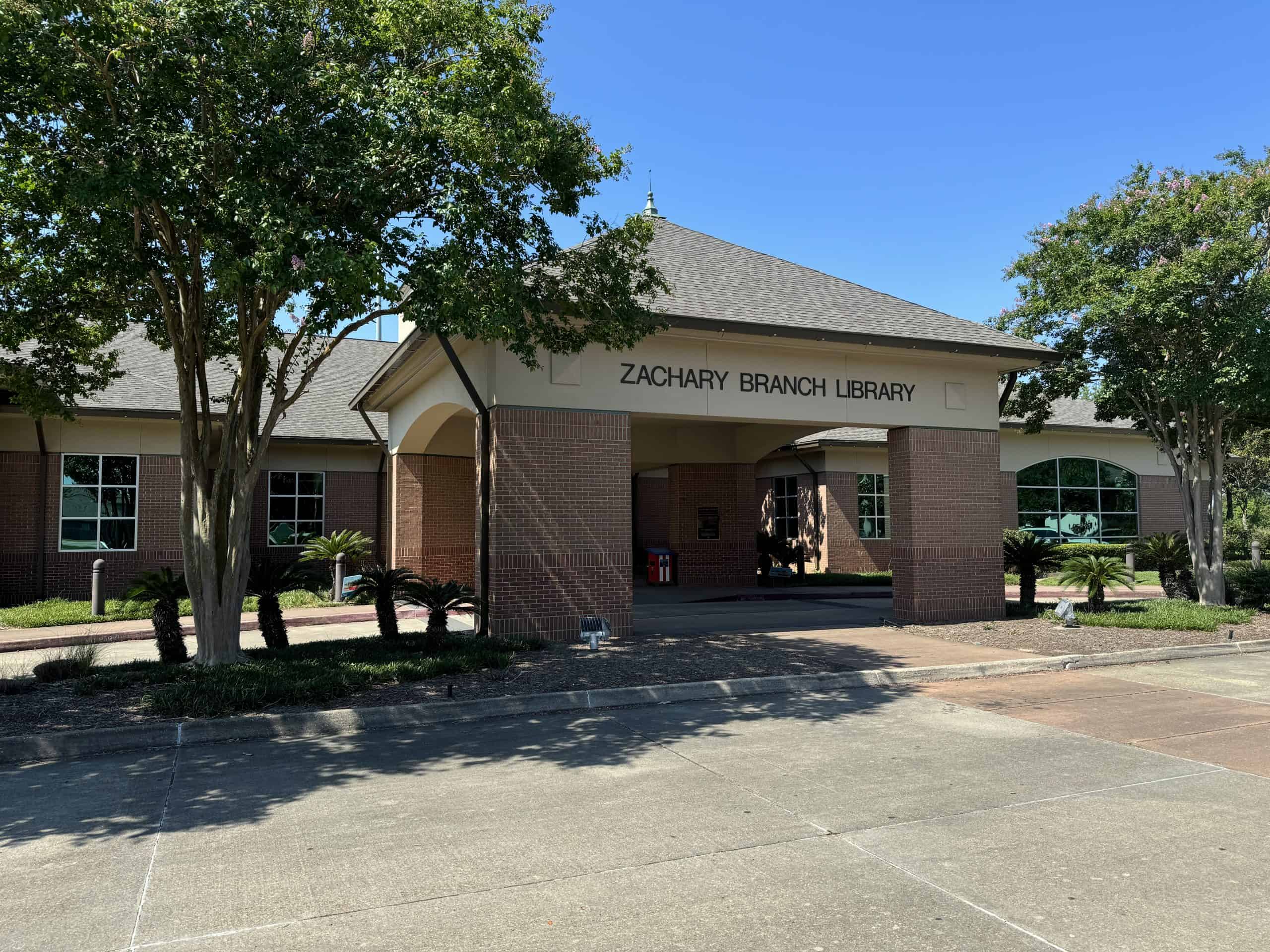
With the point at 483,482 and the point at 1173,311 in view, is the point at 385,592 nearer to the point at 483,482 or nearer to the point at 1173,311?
the point at 483,482

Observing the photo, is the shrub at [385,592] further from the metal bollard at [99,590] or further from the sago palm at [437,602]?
the metal bollard at [99,590]

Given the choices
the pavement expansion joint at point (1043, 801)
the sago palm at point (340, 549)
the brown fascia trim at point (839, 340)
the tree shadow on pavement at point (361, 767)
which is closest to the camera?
the pavement expansion joint at point (1043, 801)

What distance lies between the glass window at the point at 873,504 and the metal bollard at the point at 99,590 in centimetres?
2117

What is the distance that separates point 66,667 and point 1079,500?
3047 centimetres

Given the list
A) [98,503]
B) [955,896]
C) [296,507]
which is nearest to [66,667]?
[955,896]

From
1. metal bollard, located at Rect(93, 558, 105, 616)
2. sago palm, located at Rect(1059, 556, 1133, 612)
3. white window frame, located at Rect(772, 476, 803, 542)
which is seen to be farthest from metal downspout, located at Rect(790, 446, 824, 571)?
metal bollard, located at Rect(93, 558, 105, 616)

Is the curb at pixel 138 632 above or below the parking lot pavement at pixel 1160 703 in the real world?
above

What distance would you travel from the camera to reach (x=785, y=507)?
31516 millimetres

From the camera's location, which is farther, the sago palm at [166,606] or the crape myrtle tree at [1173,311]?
the crape myrtle tree at [1173,311]

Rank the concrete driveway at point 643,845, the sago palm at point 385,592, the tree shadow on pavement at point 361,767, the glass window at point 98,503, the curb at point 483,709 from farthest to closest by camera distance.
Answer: the glass window at point 98,503 → the sago palm at point 385,592 → the curb at point 483,709 → the tree shadow on pavement at point 361,767 → the concrete driveway at point 643,845

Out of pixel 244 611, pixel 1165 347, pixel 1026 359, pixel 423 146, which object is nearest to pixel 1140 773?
pixel 423 146

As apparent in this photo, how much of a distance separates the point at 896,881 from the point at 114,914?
3.76 metres

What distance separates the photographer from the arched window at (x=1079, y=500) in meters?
30.8

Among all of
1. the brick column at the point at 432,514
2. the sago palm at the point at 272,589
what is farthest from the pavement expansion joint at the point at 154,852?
the brick column at the point at 432,514
